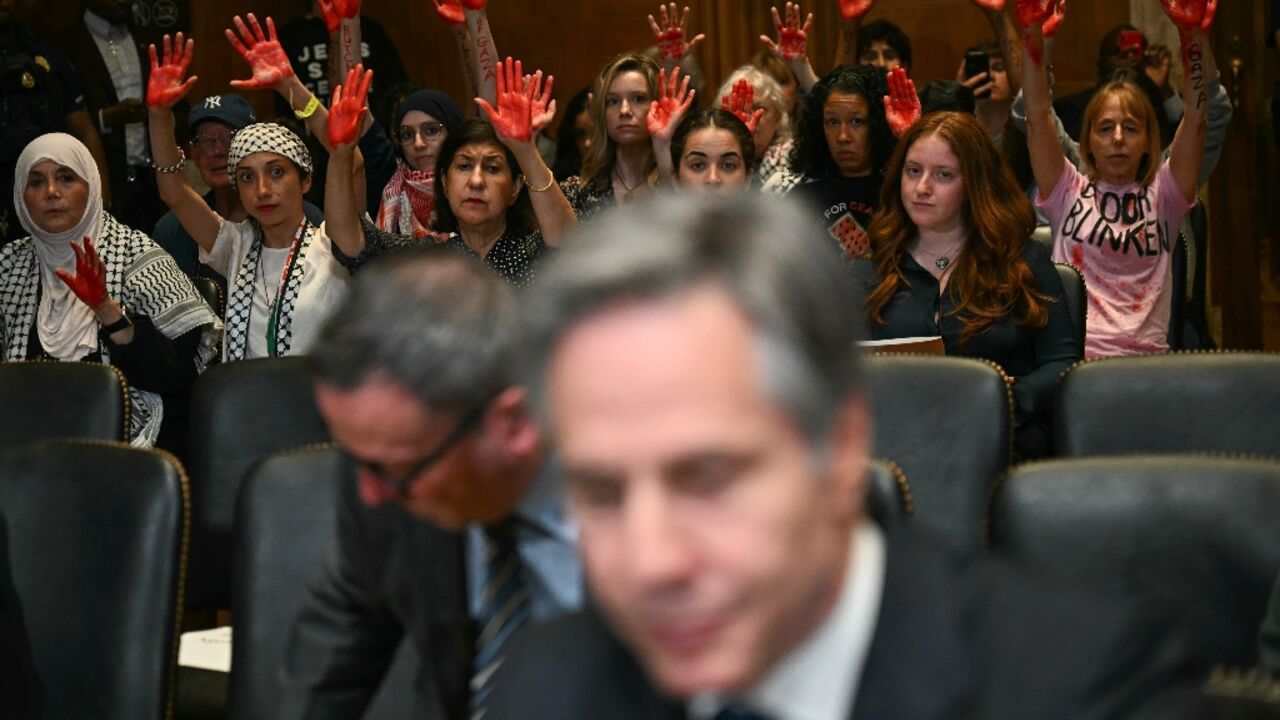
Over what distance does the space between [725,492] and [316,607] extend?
0.85m

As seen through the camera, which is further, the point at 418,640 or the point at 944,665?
the point at 418,640

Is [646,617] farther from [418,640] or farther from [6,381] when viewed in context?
[6,381]

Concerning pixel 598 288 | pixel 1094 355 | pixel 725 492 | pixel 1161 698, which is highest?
pixel 598 288

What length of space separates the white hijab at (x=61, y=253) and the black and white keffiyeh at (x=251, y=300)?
1.21ft

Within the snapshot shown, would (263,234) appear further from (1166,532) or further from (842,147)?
(1166,532)

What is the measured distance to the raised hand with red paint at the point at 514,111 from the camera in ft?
11.7

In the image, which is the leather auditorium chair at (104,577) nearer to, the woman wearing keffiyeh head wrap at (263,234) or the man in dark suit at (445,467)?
the man in dark suit at (445,467)

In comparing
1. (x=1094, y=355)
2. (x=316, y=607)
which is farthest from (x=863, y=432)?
(x=1094, y=355)

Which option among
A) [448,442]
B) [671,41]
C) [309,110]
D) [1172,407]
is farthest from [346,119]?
[448,442]

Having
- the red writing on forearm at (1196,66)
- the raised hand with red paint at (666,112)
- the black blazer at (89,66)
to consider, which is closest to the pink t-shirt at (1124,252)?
the red writing on forearm at (1196,66)

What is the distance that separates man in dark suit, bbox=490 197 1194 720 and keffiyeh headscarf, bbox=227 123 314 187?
10.4 feet

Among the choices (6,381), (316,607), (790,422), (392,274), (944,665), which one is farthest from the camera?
(6,381)

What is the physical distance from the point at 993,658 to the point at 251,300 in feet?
10.0

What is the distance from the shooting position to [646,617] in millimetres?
799
